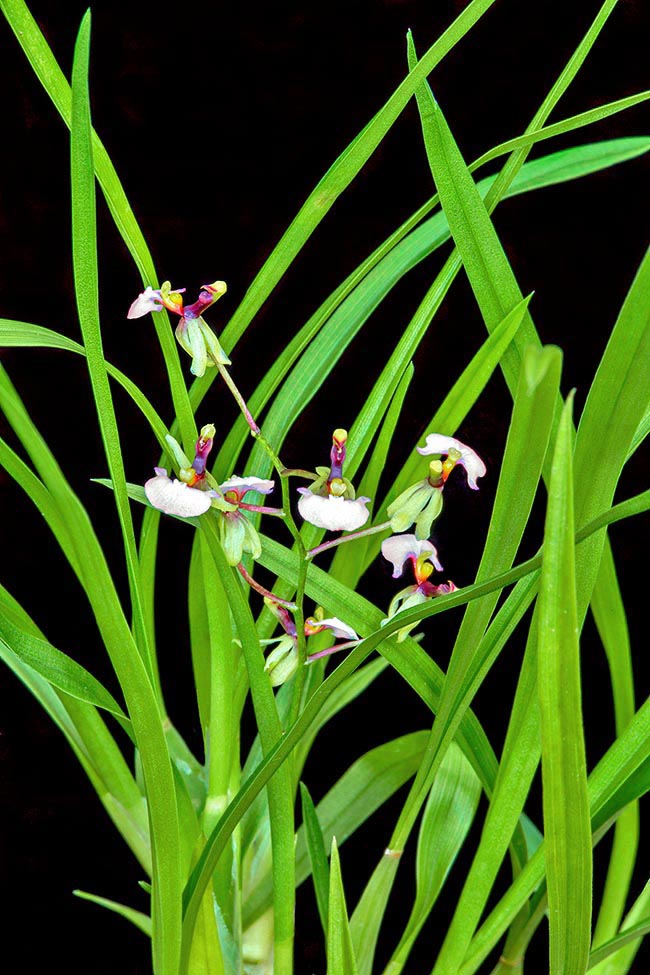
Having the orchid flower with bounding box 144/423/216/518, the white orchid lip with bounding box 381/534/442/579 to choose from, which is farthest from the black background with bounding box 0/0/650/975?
the orchid flower with bounding box 144/423/216/518

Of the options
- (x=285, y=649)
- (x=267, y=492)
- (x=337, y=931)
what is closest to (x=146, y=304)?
(x=267, y=492)

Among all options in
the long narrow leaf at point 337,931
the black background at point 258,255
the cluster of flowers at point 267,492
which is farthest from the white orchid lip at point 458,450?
the black background at point 258,255

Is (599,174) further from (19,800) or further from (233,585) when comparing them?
(19,800)

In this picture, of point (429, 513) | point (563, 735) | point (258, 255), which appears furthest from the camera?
point (258, 255)

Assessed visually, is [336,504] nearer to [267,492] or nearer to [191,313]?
[267,492]

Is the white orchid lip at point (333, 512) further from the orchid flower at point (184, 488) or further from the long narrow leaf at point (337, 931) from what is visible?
the long narrow leaf at point (337, 931)

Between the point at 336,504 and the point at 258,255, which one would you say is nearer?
the point at 336,504

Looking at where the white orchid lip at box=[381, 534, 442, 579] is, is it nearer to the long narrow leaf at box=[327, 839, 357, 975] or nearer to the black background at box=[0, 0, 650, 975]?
the long narrow leaf at box=[327, 839, 357, 975]
